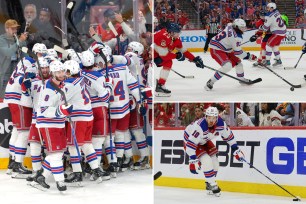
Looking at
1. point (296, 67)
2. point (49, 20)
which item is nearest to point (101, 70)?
point (49, 20)

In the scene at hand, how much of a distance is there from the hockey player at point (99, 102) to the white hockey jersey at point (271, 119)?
0.97m

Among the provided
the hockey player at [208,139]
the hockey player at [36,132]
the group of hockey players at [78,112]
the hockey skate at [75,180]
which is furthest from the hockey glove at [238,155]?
the hockey player at [36,132]

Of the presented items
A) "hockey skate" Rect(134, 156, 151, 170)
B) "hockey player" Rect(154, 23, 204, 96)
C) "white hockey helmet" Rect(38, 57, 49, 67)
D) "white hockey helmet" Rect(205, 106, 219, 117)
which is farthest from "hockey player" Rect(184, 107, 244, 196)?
"white hockey helmet" Rect(38, 57, 49, 67)

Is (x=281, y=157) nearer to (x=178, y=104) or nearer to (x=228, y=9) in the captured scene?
(x=178, y=104)

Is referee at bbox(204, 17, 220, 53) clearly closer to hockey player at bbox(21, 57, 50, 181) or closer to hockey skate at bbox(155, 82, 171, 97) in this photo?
hockey skate at bbox(155, 82, 171, 97)

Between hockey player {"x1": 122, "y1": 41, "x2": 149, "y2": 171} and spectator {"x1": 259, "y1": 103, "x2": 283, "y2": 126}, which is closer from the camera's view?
spectator {"x1": 259, "y1": 103, "x2": 283, "y2": 126}

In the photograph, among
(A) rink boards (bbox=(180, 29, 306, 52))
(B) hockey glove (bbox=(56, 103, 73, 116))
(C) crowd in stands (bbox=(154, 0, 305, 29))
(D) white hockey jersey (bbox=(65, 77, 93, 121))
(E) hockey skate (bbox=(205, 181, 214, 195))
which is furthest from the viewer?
(A) rink boards (bbox=(180, 29, 306, 52))

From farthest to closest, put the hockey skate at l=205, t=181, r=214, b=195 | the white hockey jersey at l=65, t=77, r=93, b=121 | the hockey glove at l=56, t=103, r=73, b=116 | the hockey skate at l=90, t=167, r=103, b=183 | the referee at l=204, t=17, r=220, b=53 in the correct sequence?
the referee at l=204, t=17, r=220, b=53 → the hockey skate at l=90, t=167, r=103, b=183 → the hockey skate at l=205, t=181, r=214, b=195 → the white hockey jersey at l=65, t=77, r=93, b=121 → the hockey glove at l=56, t=103, r=73, b=116

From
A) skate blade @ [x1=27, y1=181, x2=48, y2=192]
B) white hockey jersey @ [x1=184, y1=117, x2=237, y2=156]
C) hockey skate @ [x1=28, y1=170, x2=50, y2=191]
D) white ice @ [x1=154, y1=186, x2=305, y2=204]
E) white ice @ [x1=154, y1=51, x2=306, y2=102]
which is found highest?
white ice @ [x1=154, y1=51, x2=306, y2=102]

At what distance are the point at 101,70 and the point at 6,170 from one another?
3.61 ft

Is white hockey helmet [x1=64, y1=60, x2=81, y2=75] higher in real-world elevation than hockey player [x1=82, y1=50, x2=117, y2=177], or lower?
higher

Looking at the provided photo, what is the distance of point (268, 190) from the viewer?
3602mm

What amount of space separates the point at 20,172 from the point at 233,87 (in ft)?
5.08

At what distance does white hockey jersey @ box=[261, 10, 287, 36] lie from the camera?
5195 mm
